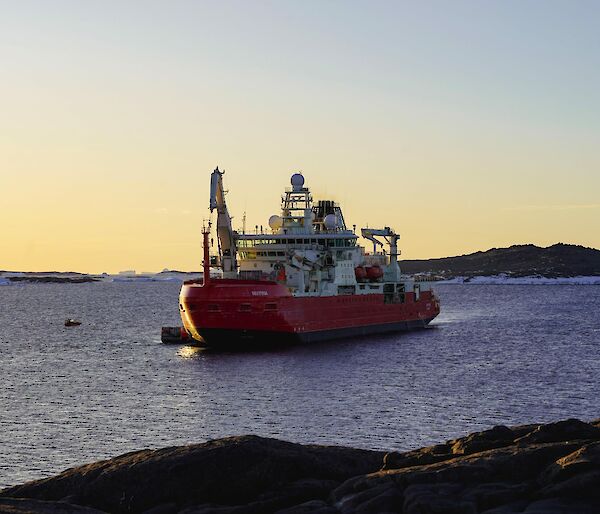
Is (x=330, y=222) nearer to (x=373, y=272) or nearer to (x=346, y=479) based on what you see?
(x=373, y=272)

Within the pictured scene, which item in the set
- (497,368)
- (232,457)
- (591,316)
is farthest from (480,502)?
(591,316)

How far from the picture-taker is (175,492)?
1608cm

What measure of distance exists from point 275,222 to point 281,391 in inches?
1247

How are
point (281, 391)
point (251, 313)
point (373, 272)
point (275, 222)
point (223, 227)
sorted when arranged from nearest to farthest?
point (281, 391) < point (251, 313) < point (223, 227) < point (275, 222) < point (373, 272)

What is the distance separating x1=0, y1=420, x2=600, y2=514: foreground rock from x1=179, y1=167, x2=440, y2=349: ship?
143 ft

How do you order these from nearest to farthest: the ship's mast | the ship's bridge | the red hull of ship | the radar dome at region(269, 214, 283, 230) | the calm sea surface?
the calm sea surface < the red hull of ship < the ship's mast < the ship's bridge < the radar dome at region(269, 214, 283, 230)

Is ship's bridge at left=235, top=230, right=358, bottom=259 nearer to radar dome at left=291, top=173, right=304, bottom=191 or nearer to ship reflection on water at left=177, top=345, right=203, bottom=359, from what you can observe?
radar dome at left=291, top=173, right=304, bottom=191

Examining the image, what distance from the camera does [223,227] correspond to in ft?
232

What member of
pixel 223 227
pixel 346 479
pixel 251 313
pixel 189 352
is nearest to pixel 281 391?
pixel 251 313

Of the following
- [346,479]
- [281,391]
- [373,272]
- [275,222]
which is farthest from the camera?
[373,272]

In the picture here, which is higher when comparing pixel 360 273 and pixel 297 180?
pixel 297 180

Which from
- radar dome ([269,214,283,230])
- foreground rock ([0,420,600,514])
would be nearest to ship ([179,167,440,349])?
radar dome ([269,214,283,230])

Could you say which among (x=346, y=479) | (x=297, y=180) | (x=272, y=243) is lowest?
(x=346, y=479)

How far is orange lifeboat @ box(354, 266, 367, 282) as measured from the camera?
79.9m
